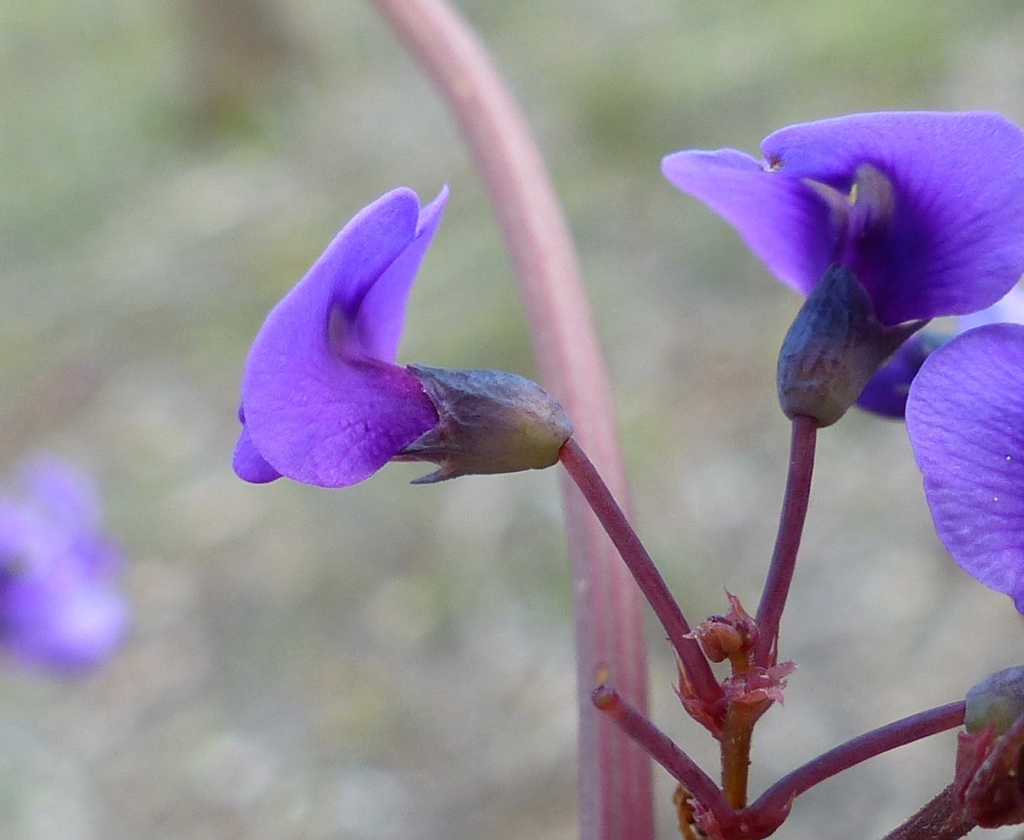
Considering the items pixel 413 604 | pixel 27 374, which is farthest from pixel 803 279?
pixel 27 374

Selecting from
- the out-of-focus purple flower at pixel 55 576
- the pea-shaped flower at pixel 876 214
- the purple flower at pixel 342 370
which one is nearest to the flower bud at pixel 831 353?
the pea-shaped flower at pixel 876 214

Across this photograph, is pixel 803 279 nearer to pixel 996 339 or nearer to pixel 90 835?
pixel 996 339

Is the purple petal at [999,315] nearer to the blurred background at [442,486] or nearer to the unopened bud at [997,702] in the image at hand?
the unopened bud at [997,702]

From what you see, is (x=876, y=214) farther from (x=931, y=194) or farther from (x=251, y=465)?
(x=251, y=465)

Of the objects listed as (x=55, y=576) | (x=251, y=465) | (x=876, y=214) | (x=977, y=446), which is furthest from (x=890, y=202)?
(x=55, y=576)

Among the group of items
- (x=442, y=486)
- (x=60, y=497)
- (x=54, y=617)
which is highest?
(x=442, y=486)

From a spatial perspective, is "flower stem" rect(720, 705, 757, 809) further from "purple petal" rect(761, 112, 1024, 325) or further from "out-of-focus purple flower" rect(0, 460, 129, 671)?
"out-of-focus purple flower" rect(0, 460, 129, 671)
